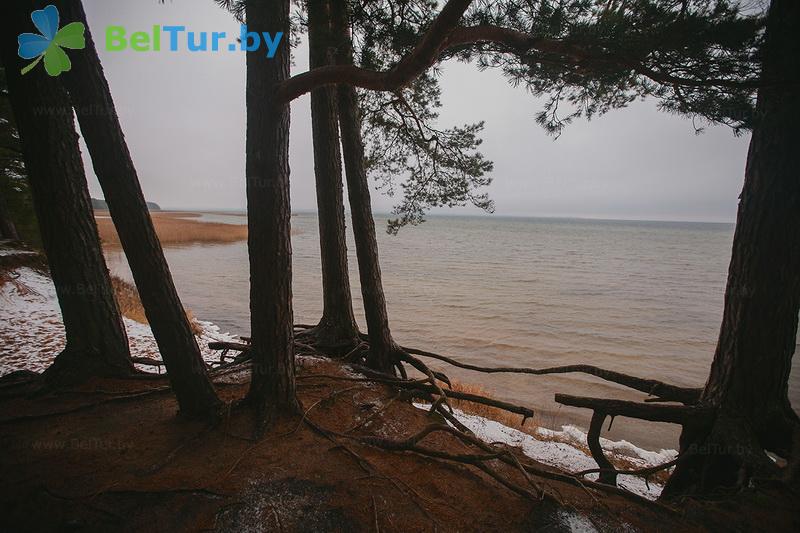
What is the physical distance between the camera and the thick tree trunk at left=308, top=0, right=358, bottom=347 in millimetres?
4375

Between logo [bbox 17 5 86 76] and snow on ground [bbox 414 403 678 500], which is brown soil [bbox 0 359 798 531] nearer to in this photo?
snow on ground [bbox 414 403 678 500]

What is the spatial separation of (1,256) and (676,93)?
46.3ft

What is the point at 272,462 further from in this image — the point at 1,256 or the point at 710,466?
the point at 1,256

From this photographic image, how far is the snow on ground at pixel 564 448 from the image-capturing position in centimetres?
414

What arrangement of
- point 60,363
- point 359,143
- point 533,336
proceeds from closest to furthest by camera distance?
point 60,363 → point 359,143 → point 533,336

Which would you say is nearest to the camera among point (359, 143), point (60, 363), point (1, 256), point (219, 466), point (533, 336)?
point (219, 466)

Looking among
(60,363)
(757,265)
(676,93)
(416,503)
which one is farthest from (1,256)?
(757,265)

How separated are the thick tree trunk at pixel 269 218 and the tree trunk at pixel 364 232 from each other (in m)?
1.40

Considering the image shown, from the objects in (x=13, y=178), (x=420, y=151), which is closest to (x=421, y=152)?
(x=420, y=151)

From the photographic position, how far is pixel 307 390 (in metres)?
3.50

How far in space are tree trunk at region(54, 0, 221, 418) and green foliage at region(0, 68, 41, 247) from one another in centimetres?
942

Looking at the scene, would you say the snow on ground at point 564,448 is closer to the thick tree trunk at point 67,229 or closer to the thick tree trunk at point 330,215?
the thick tree trunk at point 330,215

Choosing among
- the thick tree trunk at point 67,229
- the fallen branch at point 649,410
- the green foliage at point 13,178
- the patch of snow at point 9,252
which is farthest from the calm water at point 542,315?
the thick tree trunk at point 67,229

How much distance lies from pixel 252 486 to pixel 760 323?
418 centimetres
